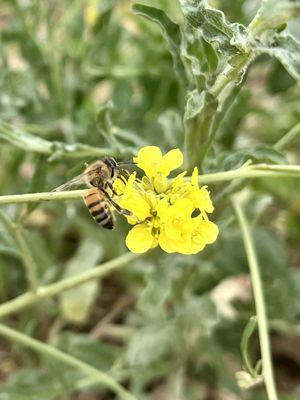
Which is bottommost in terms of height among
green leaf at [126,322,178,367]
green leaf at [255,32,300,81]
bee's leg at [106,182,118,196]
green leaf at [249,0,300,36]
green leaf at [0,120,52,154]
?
green leaf at [126,322,178,367]

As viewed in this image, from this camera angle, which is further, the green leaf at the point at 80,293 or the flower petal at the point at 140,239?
the green leaf at the point at 80,293

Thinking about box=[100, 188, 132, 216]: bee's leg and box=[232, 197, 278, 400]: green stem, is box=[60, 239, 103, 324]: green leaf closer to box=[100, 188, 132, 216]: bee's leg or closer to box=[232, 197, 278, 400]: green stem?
box=[232, 197, 278, 400]: green stem

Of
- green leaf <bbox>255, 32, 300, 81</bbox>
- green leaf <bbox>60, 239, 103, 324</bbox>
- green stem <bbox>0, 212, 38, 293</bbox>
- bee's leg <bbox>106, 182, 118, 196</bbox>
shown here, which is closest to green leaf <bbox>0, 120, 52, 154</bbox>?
green stem <bbox>0, 212, 38, 293</bbox>

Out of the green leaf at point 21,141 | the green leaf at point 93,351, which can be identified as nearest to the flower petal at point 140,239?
the green leaf at point 21,141

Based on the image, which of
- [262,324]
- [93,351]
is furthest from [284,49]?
[93,351]

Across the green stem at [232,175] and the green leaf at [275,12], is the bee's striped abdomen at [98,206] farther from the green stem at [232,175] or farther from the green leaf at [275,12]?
the green leaf at [275,12]

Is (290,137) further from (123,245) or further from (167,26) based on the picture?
(123,245)

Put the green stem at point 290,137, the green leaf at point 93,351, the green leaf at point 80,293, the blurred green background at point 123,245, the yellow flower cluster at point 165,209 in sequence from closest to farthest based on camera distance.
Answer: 1. the yellow flower cluster at point 165,209
2. the green stem at point 290,137
3. the blurred green background at point 123,245
4. the green leaf at point 93,351
5. the green leaf at point 80,293
